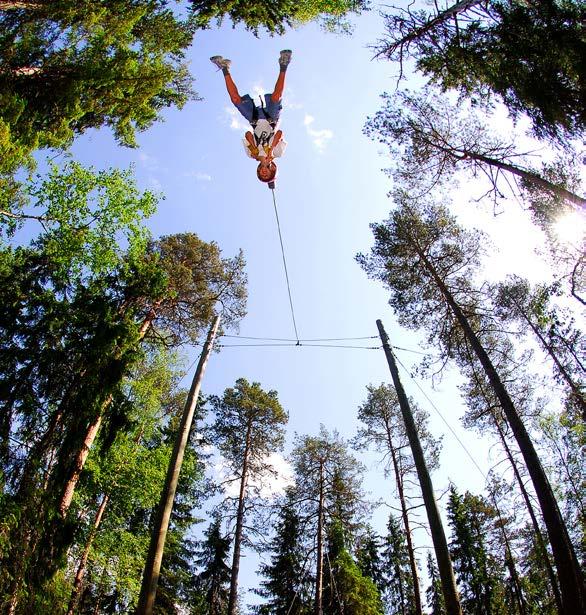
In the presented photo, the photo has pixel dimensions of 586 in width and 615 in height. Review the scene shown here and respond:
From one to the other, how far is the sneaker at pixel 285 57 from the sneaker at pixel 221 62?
0.92 meters

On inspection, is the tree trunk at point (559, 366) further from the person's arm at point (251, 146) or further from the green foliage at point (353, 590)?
the person's arm at point (251, 146)

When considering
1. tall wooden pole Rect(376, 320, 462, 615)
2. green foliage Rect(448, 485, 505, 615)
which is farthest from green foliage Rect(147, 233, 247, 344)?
green foliage Rect(448, 485, 505, 615)

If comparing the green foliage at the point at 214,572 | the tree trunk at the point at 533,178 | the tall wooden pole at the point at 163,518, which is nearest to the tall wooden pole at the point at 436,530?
the tall wooden pole at the point at 163,518

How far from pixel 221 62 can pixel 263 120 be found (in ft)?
3.80

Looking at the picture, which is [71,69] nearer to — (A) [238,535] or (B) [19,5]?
(B) [19,5]

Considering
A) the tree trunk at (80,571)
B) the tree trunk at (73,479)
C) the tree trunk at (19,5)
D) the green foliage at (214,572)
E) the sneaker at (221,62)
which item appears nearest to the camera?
the tree trunk at (73,479)

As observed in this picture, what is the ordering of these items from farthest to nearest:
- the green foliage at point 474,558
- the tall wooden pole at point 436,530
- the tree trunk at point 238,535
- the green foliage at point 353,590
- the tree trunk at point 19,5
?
the green foliage at point 474,558 → the tree trunk at point 238,535 → the green foliage at point 353,590 → the tree trunk at point 19,5 → the tall wooden pole at point 436,530

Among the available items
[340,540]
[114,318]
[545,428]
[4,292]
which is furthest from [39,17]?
[545,428]

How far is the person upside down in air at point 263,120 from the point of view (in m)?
6.91

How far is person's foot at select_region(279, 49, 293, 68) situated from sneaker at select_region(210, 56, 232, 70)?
91 cm

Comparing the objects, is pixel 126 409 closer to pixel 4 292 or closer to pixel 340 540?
pixel 4 292

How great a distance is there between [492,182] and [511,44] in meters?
2.54

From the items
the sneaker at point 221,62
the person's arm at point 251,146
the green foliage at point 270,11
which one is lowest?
the person's arm at point 251,146

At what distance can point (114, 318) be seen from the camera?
695 cm
